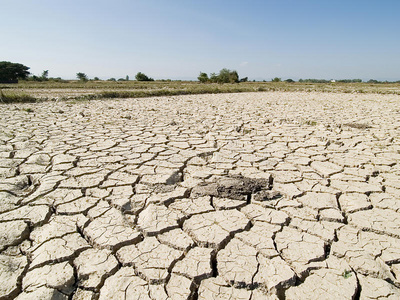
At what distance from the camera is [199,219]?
1.90 meters

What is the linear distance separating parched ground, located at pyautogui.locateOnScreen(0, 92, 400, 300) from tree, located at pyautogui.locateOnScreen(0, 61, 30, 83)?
107 ft

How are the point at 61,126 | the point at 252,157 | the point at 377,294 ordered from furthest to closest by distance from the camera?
the point at 61,126 < the point at 252,157 < the point at 377,294

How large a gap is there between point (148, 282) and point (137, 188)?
1133mm

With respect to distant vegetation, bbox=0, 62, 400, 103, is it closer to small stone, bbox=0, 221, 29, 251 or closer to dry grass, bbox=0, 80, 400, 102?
dry grass, bbox=0, 80, 400, 102

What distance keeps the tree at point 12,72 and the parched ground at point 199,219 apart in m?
32.7

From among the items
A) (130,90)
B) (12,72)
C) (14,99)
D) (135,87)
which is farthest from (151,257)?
(12,72)

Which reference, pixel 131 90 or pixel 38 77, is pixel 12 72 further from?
pixel 131 90

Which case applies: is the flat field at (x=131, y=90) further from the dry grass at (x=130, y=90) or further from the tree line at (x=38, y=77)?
the tree line at (x=38, y=77)

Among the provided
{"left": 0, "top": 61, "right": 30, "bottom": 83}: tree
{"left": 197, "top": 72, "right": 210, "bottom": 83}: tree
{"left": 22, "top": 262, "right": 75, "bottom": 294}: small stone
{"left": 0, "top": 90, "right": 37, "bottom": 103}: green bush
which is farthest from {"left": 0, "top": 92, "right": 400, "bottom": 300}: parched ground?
{"left": 197, "top": 72, "right": 210, "bottom": 83}: tree

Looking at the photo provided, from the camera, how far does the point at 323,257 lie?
1509mm

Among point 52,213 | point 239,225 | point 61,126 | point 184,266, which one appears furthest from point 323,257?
point 61,126

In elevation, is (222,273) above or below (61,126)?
below

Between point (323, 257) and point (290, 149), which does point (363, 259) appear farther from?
point (290, 149)

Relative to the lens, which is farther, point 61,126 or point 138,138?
point 61,126
